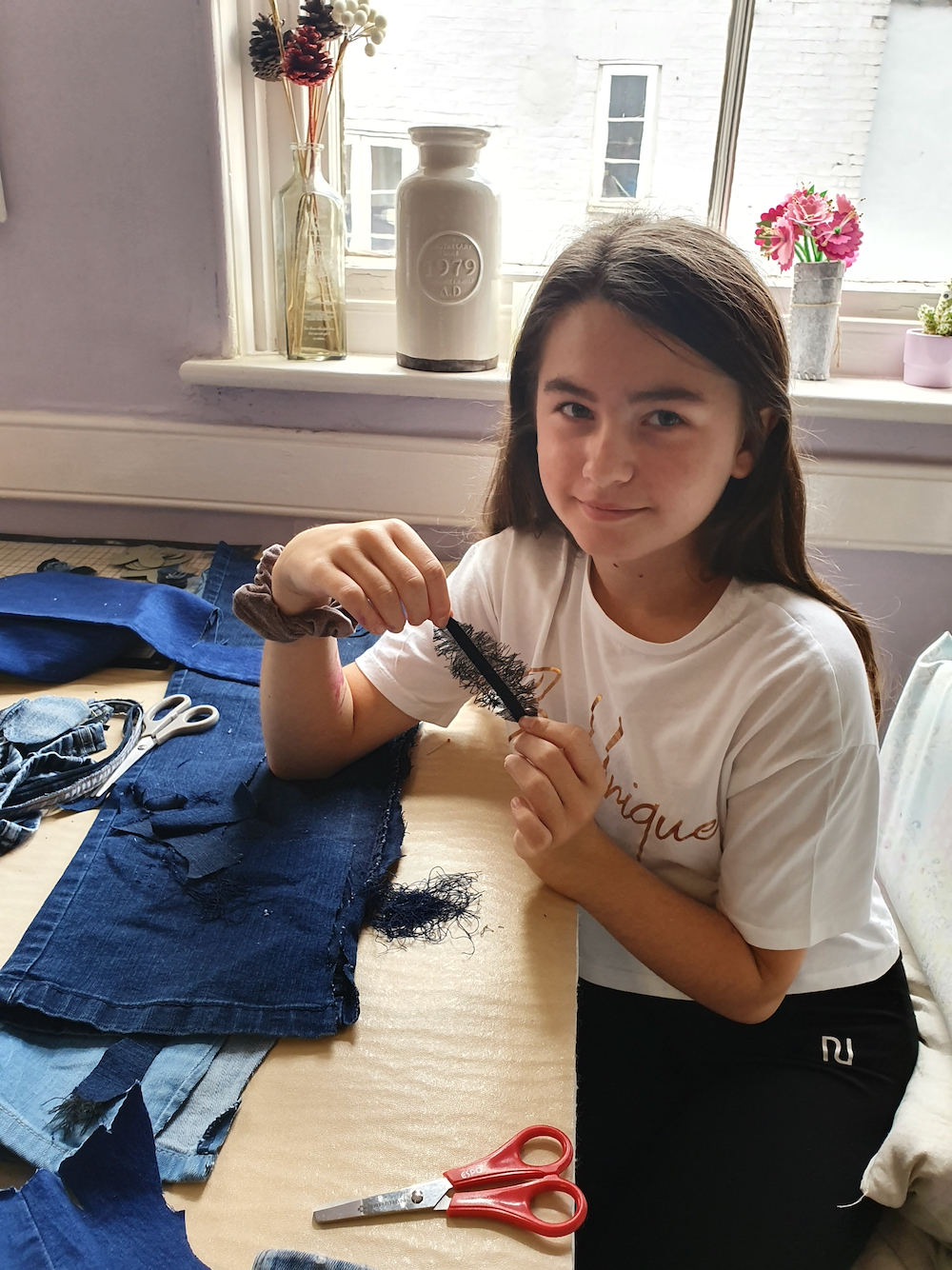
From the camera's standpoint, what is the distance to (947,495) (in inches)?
46.7

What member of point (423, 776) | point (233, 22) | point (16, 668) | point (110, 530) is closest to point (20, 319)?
point (110, 530)

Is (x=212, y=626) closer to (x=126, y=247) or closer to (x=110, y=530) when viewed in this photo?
(x=110, y=530)

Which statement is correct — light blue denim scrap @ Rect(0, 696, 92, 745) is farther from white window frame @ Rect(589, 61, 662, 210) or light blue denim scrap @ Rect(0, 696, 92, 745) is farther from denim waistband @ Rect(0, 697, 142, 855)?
white window frame @ Rect(589, 61, 662, 210)

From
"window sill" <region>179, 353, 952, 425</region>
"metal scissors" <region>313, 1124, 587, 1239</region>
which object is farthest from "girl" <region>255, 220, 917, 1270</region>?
"window sill" <region>179, 353, 952, 425</region>

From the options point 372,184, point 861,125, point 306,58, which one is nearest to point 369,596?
point 306,58

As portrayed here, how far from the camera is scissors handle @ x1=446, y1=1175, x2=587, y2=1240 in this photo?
0.43 metres

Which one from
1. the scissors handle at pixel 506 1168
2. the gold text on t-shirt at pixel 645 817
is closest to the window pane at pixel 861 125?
the gold text on t-shirt at pixel 645 817

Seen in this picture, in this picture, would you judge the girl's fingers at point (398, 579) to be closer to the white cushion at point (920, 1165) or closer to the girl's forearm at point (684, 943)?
the girl's forearm at point (684, 943)

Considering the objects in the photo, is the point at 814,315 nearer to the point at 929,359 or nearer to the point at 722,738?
the point at 929,359

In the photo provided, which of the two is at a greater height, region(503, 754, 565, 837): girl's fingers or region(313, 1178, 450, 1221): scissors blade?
region(503, 754, 565, 837): girl's fingers

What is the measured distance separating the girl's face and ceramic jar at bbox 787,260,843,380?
0.56m

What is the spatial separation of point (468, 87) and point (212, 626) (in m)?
0.79

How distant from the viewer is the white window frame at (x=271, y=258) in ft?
3.76

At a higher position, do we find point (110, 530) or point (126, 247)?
point (126, 247)
